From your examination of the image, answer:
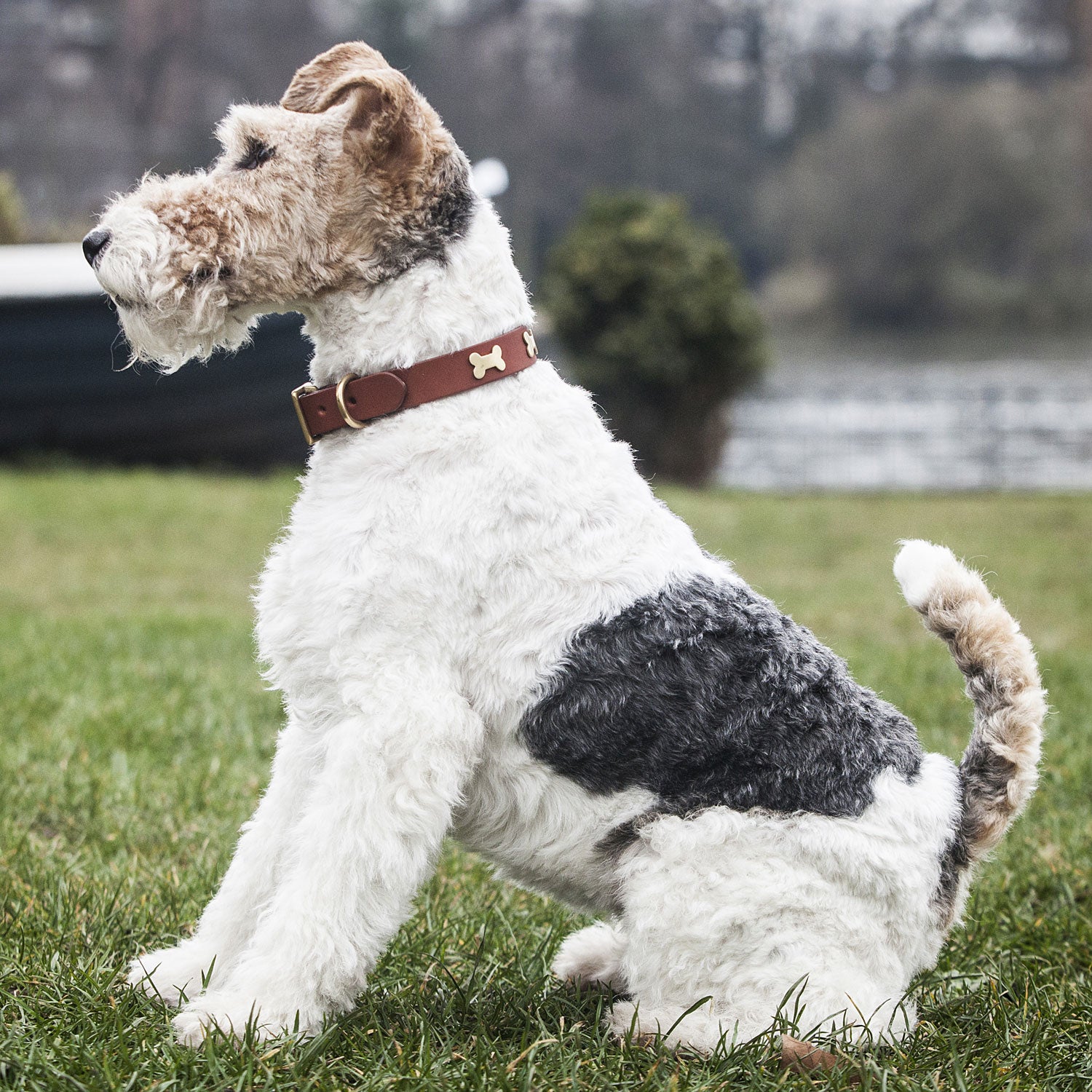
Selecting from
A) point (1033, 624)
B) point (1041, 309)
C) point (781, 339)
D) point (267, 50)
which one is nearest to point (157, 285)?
point (1033, 624)

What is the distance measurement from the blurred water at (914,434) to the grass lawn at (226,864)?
945cm

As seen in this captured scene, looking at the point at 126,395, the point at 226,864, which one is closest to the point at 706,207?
the point at 126,395

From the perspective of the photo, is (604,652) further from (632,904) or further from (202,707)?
(202,707)

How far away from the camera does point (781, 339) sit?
43.1 m

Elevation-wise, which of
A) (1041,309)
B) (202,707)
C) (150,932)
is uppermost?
(150,932)

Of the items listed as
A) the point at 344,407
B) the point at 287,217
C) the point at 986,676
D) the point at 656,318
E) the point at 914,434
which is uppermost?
the point at 287,217

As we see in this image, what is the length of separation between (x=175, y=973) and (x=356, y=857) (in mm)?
688

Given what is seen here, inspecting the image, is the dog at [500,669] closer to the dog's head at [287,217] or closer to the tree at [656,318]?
the dog's head at [287,217]

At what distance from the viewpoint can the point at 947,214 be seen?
43938 mm

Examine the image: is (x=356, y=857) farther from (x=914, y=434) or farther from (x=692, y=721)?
(x=914, y=434)

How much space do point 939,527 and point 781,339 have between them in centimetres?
3253

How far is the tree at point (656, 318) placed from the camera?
14547 millimetres

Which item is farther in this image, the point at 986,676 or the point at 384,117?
the point at 986,676

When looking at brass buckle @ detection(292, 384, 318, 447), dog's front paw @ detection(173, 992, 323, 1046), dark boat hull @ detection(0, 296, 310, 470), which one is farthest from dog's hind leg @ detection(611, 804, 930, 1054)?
dark boat hull @ detection(0, 296, 310, 470)
